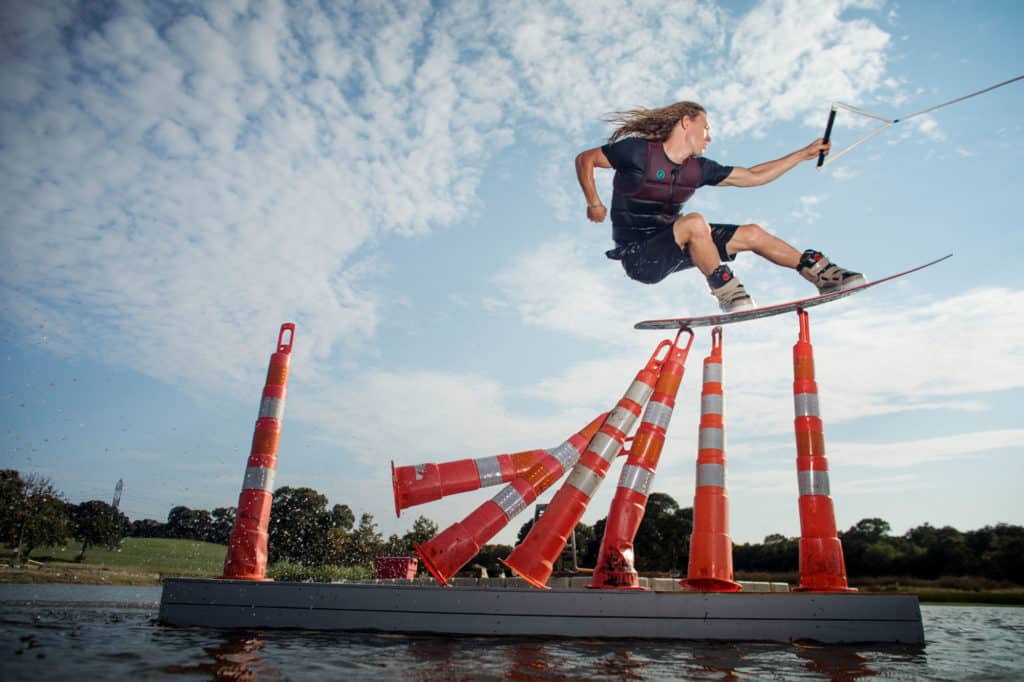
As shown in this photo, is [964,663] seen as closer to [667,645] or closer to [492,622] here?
[667,645]

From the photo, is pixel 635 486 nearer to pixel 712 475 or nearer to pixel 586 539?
pixel 712 475

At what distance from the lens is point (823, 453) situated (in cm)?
845

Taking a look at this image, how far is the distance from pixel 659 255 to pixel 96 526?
51.5 meters

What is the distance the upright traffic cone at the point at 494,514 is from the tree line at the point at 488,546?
1261 centimetres

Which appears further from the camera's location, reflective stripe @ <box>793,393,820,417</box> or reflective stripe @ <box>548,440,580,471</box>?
reflective stripe @ <box>548,440,580,471</box>

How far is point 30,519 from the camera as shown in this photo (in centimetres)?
3338

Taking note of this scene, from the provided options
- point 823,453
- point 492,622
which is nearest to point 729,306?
point 823,453

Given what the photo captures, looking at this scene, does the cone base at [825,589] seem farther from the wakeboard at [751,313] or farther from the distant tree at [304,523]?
the distant tree at [304,523]

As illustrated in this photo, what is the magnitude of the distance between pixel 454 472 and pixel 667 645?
4.05 m

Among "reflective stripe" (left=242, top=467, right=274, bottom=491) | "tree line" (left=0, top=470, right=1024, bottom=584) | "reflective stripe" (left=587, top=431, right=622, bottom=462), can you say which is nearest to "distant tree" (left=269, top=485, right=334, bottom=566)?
"tree line" (left=0, top=470, right=1024, bottom=584)

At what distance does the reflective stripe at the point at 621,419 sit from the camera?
364 inches

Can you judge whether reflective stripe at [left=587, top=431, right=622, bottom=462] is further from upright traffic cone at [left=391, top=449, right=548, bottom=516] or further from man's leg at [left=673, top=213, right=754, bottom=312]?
man's leg at [left=673, top=213, right=754, bottom=312]

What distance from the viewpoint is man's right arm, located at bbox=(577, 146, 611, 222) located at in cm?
911

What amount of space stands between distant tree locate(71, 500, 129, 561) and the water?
1758 inches
